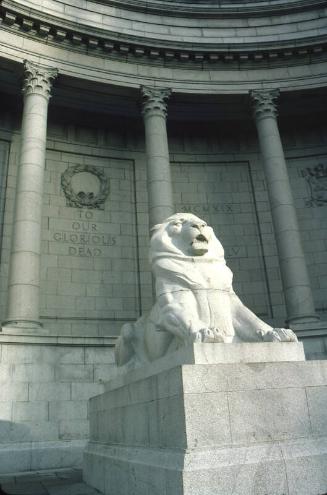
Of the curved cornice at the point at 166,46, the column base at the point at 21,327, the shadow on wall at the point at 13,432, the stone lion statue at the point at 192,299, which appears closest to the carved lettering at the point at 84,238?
the column base at the point at 21,327

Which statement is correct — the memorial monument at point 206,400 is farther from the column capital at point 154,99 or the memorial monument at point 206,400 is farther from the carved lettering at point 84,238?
the column capital at point 154,99

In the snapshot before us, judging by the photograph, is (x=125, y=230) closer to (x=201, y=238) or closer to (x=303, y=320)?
(x=303, y=320)

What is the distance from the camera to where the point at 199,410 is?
5.21m

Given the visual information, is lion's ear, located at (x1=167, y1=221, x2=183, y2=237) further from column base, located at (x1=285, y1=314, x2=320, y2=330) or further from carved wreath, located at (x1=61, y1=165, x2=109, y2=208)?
carved wreath, located at (x1=61, y1=165, x2=109, y2=208)

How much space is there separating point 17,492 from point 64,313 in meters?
11.0

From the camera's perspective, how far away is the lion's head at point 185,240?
Answer: 24.0 feet

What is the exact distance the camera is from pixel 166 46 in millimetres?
19906

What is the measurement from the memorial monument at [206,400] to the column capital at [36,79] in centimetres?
1243

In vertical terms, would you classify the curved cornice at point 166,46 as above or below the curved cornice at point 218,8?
below

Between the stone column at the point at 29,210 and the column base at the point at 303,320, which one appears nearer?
the stone column at the point at 29,210

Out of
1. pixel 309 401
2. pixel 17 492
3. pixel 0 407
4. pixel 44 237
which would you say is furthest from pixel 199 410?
pixel 44 237

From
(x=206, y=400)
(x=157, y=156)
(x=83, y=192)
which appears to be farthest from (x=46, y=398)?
(x=83, y=192)

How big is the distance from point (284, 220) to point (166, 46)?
30.3 ft

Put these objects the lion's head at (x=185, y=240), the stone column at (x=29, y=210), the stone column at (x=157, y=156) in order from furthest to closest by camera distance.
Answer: the stone column at (x=157, y=156), the stone column at (x=29, y=210), the lion's head at (x=185, y=240)
